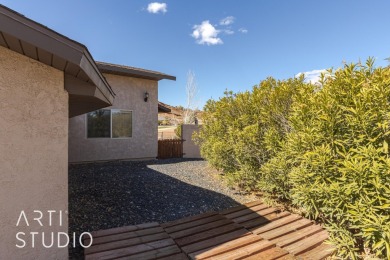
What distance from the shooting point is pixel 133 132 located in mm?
11211

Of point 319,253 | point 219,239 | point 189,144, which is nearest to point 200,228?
point 219,239

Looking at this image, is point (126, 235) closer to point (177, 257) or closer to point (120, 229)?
point (120, 229)

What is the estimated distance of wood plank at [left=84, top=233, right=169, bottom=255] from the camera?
11.3ft

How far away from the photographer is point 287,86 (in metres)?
5.22

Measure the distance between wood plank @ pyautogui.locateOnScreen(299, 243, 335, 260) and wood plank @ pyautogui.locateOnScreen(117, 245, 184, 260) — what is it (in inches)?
78.7

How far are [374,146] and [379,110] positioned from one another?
1.60ft

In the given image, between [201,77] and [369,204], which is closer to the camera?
[369,204]

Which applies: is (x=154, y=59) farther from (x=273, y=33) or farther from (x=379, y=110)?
(x=379, y=110)

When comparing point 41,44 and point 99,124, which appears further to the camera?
point 99,124

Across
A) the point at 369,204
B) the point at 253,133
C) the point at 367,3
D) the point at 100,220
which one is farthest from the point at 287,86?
the point at 367,3

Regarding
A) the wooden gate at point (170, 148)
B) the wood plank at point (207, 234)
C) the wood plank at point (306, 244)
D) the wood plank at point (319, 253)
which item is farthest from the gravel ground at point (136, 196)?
the wooden gate at point (170, 148)

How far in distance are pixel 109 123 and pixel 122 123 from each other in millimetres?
630

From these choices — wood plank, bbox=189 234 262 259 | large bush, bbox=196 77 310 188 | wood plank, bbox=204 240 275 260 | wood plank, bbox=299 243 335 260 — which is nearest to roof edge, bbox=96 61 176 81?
large bush, bbox=196 77 310 188

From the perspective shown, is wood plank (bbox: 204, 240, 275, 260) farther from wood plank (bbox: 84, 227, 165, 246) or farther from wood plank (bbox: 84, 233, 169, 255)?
wood plank (bbox: 84, 227, 165, 246)
